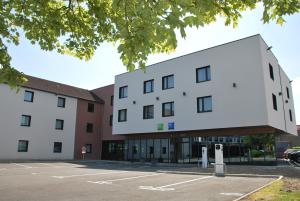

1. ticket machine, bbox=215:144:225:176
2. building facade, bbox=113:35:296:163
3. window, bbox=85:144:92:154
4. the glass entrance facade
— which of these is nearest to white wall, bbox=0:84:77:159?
window, bbox=85:144:92:154

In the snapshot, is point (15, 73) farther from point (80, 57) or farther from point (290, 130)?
point (290, 130)

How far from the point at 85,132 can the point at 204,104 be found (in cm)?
1887

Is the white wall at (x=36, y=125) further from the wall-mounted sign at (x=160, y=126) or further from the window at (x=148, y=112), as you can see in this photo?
the wall-mounted sign at (x=160, y=126)

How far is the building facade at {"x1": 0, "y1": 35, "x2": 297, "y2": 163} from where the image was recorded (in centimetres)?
2331

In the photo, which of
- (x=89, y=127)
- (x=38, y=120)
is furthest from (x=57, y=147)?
(x=89, y=127)

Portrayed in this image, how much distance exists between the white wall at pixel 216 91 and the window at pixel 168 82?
1.45ft

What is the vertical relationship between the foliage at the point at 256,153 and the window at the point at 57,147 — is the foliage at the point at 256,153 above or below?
below

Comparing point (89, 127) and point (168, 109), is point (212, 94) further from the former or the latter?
point (89, 127)

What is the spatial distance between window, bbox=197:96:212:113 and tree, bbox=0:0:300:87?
18.7 metres

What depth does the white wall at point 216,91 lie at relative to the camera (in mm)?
22688

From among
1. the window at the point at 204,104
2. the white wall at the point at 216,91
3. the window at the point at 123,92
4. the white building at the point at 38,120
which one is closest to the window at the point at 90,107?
the white building at the point at 38,120

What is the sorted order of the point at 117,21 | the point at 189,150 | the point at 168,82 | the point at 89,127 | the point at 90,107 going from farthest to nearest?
the point at 90,107 → the point at 89,127 → the point at 168,82 → the point at 189,150 → the point at 117,21

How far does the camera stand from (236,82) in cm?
2381

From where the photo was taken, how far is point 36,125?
1270 inches
